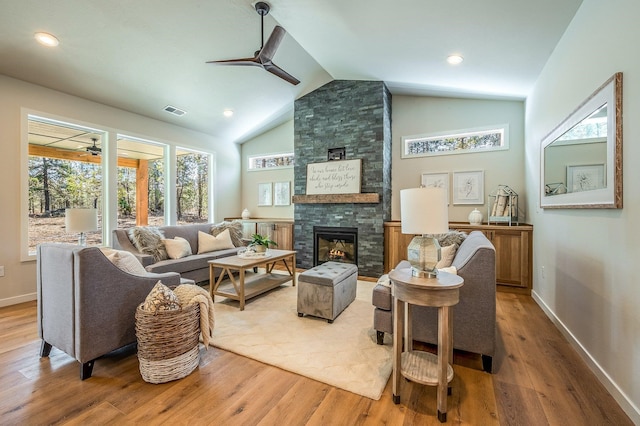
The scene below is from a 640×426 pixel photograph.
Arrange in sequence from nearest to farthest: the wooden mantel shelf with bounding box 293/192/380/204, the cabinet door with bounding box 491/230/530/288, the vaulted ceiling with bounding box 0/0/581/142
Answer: the vaulted ceiling with bounding box 0/0/581/142 < the cabinet door with bounding box 491/230/530/288 < the wooden mantel shelf with bounding box 293/192/380/204

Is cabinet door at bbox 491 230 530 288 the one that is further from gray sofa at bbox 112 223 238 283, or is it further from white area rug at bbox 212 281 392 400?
gray sofa at bbox 112 223 238 283

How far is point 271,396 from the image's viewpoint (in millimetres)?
1803

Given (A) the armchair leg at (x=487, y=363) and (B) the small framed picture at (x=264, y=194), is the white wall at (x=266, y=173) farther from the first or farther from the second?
(A) the armchair leg at (x=487, y=363)

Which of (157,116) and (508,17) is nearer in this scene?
(508,17)

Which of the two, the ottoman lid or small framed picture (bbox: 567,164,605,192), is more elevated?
small framed picture (bbox: 567,164,605,192)

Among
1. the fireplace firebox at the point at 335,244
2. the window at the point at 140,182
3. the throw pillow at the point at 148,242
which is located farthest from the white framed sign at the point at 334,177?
the window at the point at 140,182

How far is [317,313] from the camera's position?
2.96 metres

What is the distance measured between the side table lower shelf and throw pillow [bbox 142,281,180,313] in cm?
158

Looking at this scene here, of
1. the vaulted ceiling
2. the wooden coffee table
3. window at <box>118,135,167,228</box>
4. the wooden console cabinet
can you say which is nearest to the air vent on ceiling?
the vaulted ceiling

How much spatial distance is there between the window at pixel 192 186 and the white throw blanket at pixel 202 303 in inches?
152

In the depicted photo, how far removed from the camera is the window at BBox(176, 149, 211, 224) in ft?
18.7

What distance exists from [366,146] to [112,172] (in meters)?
4.10

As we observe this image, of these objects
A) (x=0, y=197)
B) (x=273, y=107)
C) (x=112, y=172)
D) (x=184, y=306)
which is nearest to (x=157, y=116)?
(x=112, y=172)

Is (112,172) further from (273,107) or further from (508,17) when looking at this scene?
(508,17)
